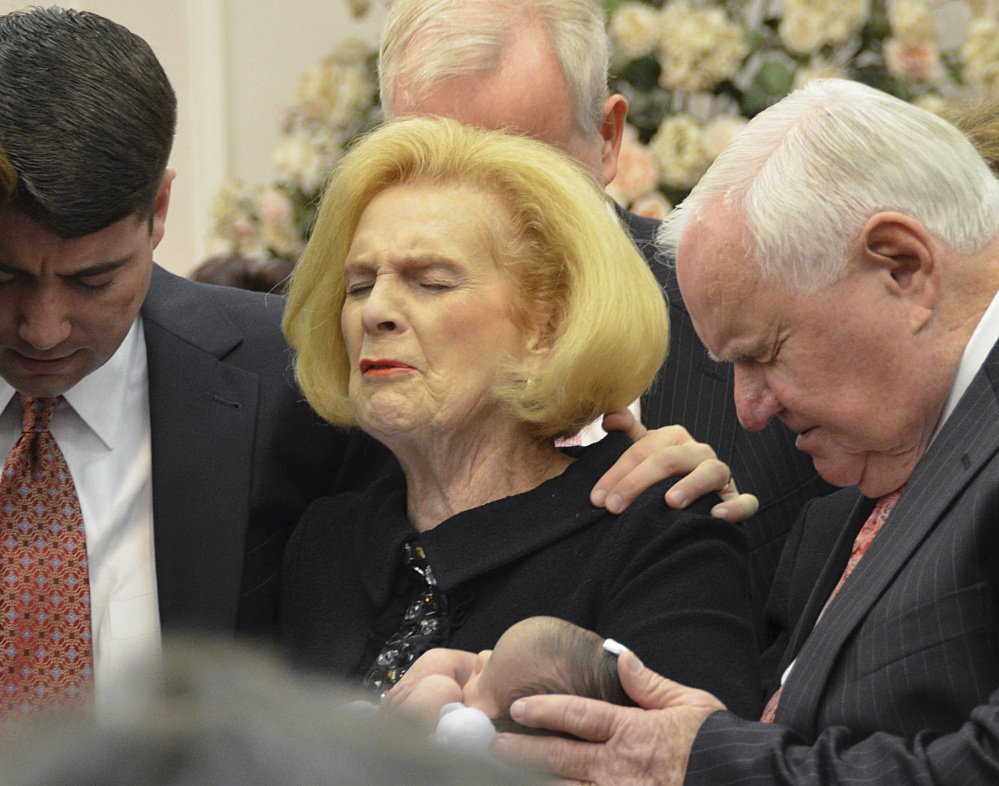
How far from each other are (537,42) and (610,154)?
332mm

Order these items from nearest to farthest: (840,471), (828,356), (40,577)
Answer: (828,356)
(840,471)
(40,577)

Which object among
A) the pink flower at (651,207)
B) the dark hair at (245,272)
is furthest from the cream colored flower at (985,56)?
the dark hair at (245,272)

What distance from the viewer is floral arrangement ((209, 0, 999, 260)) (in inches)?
167

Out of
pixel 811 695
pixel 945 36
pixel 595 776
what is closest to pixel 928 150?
pixel 811 695

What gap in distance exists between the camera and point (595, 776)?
1843 millimetres

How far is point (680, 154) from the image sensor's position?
4258mm

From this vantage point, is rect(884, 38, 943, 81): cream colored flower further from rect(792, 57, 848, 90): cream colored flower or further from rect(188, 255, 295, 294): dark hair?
rect(188, 255, 295, 294): dark hair

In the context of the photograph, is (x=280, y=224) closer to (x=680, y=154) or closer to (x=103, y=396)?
(x=680, y=154)

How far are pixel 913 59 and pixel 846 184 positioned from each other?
8.31ft

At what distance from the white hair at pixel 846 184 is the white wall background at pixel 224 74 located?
3.77 metres

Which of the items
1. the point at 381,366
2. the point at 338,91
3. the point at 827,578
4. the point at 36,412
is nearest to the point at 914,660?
the point at 827,578

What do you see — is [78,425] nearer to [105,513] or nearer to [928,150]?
[105,513]

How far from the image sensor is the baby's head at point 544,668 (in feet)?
6.15

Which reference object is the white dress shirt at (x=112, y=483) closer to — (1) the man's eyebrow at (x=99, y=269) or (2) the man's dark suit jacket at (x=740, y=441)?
(1) the man's eyebrow at (x=99, y=269)
